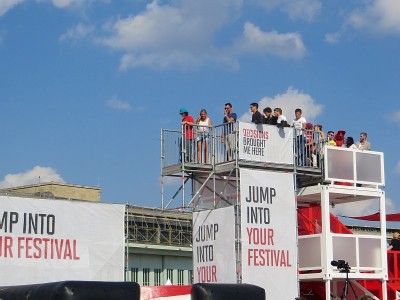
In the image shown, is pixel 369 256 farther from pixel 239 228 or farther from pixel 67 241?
pixel 67 241

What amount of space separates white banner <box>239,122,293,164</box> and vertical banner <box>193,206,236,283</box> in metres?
1.84

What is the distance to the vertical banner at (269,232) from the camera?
25938 millimetres

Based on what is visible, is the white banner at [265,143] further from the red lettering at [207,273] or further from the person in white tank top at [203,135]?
the red lettering at [207,273]

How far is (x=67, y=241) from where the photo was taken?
24234 millimetres

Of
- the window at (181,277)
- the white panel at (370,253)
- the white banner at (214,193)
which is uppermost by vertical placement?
the white banner at (214,193)

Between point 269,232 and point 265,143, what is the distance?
2695mm

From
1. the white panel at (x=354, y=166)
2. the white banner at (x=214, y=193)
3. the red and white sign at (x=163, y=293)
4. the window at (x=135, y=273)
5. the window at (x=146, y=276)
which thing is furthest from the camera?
the window at (x=146, y=276)

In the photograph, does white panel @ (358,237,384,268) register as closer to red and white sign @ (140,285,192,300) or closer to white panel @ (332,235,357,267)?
white panel @ (332,235,357,267)

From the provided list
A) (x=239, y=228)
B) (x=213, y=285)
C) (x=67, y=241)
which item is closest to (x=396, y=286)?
(x=239, y=228)

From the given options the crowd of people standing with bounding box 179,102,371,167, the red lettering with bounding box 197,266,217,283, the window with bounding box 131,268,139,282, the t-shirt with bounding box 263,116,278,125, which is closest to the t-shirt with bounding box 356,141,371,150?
the crowd of people standing with bounding box 179,102,371,167

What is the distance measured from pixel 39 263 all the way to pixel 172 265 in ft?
81.9

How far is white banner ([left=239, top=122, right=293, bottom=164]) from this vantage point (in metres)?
26.2

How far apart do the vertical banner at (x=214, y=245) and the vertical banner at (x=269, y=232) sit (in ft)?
1.27

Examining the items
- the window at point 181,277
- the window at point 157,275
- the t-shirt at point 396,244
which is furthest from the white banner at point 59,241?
the window at point 181,277
